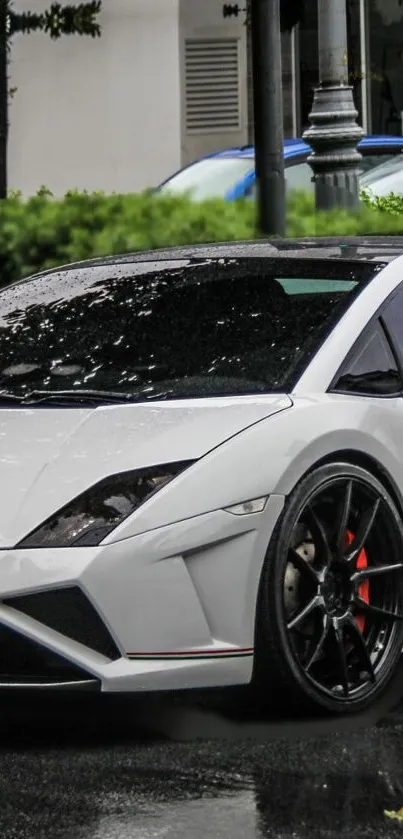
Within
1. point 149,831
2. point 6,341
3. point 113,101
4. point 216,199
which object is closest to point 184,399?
point 6,341

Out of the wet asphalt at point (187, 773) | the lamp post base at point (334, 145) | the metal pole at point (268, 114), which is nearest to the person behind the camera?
the wet asphalt at point (187, 773)

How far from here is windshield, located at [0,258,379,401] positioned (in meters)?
5.63

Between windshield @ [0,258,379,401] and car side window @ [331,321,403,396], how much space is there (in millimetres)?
112

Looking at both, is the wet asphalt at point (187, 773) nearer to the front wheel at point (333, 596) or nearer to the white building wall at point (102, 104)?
the front wheel at point (333, 596)

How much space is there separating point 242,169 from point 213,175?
0.85 ft

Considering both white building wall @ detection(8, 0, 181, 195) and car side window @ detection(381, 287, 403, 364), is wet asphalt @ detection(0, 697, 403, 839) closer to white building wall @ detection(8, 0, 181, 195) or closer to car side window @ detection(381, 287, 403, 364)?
car side window @ detection(381, 287, 403, 364)

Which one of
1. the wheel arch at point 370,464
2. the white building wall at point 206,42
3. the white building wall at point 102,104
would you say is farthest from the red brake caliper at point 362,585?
the white building wall at point 206,42

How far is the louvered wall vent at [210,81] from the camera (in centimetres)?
2380

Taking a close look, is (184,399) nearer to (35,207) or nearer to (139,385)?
(139,385)

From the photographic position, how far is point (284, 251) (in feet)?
20.7

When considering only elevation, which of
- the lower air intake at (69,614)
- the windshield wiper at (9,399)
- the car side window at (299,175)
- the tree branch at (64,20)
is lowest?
the lower air intake at (69,614)

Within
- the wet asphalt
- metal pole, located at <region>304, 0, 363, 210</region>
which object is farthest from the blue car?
the wet asphalt

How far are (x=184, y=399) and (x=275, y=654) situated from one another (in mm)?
779

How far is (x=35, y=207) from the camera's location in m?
10.8
